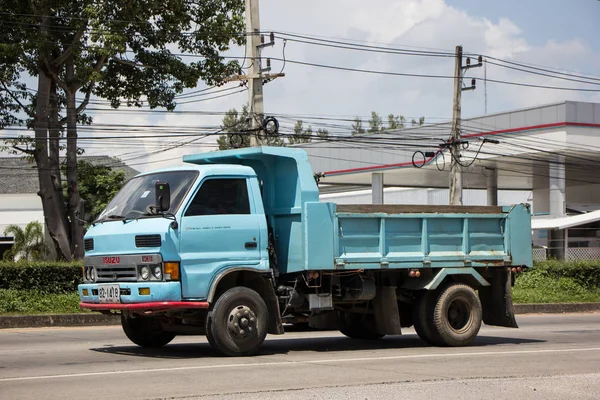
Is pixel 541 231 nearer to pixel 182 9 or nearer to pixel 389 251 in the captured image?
pixel 182 9

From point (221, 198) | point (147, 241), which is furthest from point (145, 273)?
point (221, 198)

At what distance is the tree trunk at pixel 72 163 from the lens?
2661 centimetres

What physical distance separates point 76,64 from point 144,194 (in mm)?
14702

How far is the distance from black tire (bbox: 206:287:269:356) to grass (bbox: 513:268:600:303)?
1445 cm

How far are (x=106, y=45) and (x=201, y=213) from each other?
1346 cm

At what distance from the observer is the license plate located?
1065 cm

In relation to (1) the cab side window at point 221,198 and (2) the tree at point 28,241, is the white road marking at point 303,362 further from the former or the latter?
(2) the tree at point 28,241

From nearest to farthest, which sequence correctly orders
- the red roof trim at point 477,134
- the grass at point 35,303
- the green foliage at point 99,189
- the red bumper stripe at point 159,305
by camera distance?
the red bumper stripe at point 159,305 < the grass at point 35,303 < the red roof trim at point 477,134 < the green foliage at point 99,189

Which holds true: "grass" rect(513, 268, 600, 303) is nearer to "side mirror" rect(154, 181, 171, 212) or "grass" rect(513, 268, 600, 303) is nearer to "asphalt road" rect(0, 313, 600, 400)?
"asphalt road" rect(0, 313, 600, 400)

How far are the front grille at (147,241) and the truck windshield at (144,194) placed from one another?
409 mm

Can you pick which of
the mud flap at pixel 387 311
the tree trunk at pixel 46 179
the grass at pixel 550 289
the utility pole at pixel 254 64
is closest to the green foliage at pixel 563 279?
the grass at pixel 550 289

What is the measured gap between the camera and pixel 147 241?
34.7ft

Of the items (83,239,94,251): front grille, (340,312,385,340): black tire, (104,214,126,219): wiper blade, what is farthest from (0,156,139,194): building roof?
(104,214,126,219): wiper blade

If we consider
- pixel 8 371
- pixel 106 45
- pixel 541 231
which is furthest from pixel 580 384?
pixel 541 231
